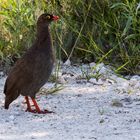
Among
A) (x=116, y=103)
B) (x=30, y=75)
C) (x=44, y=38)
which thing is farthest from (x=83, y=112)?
(x=44, y=38)

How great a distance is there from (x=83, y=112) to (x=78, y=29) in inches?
95.7

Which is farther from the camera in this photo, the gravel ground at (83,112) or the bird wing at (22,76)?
the bird wing at (22,76)

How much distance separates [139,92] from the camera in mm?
6723

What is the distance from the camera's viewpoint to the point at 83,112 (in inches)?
234

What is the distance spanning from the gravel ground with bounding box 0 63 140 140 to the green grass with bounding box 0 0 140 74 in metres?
0.32

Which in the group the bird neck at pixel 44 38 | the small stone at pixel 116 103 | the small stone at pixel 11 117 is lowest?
the small stone at pixel 116 103

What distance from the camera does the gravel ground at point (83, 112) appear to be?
516cm

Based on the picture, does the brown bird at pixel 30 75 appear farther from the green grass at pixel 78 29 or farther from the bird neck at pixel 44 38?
the green grass at pixel 78 29

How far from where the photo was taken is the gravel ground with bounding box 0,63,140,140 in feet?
16.9

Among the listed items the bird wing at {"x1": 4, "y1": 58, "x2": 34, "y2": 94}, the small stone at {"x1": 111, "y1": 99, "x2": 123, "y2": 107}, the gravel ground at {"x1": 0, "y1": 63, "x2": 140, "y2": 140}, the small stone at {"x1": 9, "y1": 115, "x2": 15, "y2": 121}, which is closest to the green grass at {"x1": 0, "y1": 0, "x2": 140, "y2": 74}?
the gravel ground at {"x1": 0, "y1": 63, "x2": 140, "y2": 140}

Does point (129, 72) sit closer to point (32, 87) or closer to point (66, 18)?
point (66, 18)

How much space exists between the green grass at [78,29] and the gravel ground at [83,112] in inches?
12.7

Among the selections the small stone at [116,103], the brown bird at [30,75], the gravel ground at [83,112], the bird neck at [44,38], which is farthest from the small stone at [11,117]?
the small stone at [116,103]

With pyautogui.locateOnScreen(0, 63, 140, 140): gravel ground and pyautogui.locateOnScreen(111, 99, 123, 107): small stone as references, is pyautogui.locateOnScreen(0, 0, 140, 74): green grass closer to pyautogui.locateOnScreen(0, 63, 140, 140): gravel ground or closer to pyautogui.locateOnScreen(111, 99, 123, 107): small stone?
pyautogui.locateOnScreen(0, 63, 140, 140): gravel ground
